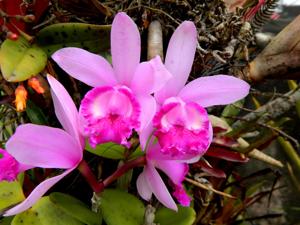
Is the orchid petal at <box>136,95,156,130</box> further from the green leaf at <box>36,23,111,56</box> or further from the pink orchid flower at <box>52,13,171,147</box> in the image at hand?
the green leaf at <box>36,23,111,56</box>

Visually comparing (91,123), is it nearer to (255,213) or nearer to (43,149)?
(43,149)

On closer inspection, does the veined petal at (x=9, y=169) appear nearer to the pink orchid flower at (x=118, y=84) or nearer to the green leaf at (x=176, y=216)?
the pink orchid flower at (x=118, y=84)

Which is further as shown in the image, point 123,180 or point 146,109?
point 123,180

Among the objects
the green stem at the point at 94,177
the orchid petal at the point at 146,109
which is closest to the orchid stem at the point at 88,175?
the green stem at the point at 94,177

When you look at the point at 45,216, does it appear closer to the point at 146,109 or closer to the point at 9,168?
the point at 9,168

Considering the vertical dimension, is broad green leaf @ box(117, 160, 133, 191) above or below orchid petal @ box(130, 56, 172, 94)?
below

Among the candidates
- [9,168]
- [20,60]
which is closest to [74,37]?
[20,60]

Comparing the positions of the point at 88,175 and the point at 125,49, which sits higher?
the point at 125,49

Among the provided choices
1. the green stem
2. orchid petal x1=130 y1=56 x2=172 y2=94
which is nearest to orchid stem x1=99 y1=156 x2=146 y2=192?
the green stem
